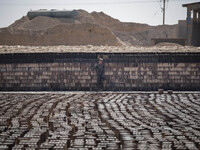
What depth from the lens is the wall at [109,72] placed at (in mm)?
14453

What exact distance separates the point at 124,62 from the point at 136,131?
8.20 m

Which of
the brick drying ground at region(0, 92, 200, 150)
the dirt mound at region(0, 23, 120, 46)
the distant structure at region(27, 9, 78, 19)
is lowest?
the brick drying ground at region(0, 92, 200, 150)

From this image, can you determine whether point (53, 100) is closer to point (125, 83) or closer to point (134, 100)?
point (134, 100)

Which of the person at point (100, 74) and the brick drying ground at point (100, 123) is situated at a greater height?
the person at point (100, 74)

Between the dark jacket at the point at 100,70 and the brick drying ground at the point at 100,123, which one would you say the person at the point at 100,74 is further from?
the brick drying ground at the point at 100,123

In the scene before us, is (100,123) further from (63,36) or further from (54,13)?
(54,13)

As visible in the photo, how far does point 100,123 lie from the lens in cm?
716

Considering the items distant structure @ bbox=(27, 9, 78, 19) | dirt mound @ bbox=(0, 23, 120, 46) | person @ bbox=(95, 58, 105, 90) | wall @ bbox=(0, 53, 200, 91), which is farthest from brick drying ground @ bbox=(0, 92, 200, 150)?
distant structure @ bbox=(27, 9, 78, 19)

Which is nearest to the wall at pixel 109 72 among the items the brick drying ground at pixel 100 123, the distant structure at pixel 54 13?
the brick drying ground at pixel 100 123

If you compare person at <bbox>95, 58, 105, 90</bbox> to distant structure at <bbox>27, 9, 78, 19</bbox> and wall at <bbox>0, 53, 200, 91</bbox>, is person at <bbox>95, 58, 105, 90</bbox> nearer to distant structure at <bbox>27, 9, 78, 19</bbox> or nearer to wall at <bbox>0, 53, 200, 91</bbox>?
wall at <bbox>0, 53, 200, 91</bbox>

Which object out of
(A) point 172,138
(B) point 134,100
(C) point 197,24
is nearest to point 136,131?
(A) point 172,138

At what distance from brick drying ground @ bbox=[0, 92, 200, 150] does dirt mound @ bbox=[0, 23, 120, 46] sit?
22.1 m

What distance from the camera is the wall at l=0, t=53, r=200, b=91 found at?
14453 mm

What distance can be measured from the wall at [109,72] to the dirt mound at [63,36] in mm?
17776
